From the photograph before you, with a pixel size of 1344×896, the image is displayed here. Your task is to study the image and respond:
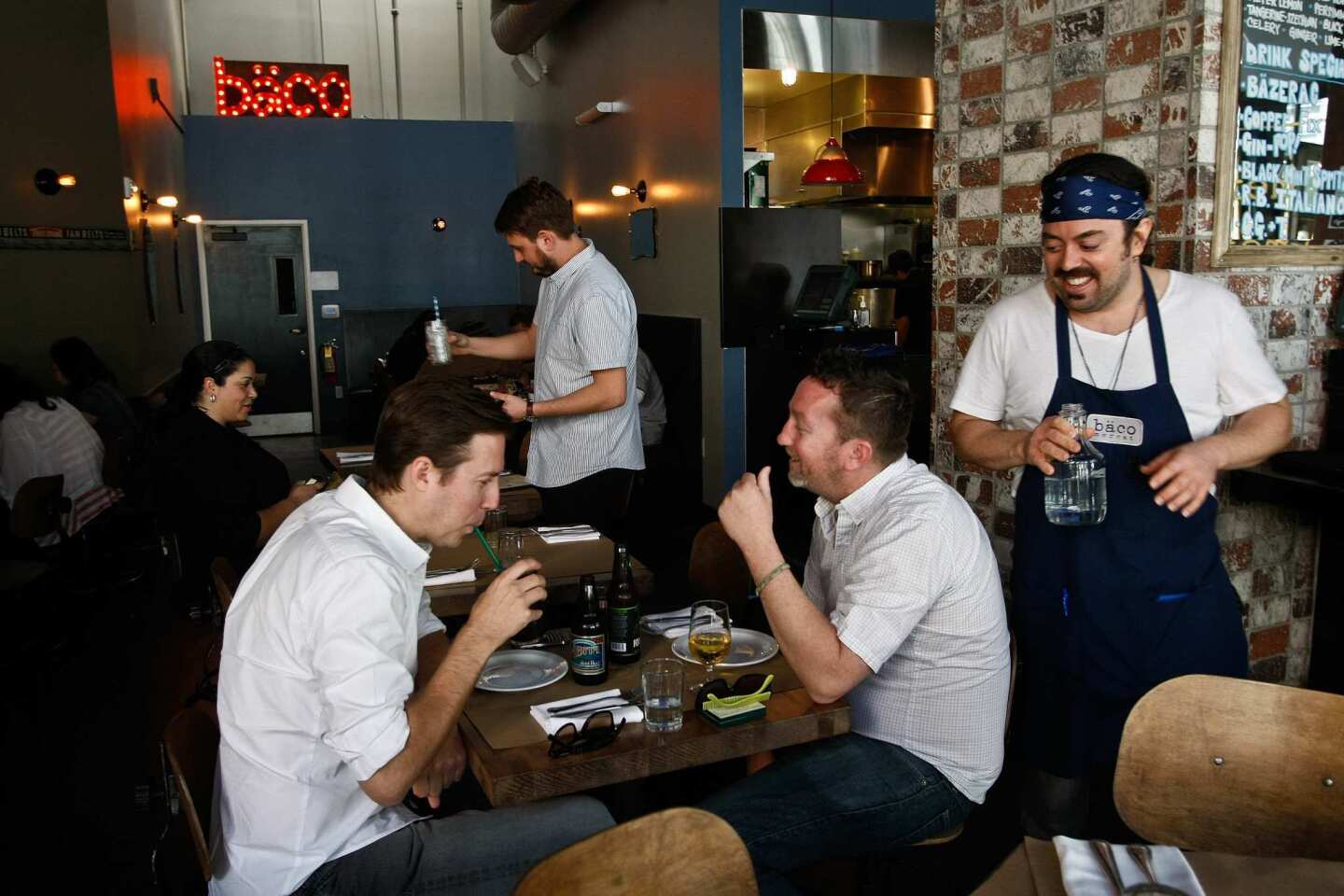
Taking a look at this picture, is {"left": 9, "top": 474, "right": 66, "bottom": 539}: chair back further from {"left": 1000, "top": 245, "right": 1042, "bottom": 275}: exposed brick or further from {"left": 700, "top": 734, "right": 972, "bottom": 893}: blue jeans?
{"left": 1000, "top": 245, "right": 1042, "bottom": 275}: exposed brick

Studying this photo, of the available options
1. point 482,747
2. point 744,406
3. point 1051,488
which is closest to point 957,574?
point 1051,488

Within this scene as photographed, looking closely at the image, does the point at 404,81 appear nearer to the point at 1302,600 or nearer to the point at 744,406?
the point at 744,406

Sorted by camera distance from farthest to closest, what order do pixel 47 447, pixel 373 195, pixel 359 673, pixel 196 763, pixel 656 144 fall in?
pixel 373 195 → pixel 656 144 → pixel 47 447 → pixel 196 763 → pixel 359 673

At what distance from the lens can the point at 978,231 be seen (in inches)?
127

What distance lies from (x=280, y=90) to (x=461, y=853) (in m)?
11.8

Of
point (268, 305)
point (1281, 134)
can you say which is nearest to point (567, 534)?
point (1281, 134)

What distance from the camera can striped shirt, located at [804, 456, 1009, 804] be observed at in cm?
208

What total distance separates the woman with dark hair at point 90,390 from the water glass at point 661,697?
532 cm

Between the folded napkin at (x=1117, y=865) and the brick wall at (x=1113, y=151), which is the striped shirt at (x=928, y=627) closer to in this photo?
the folded napkin at (x=1117, y=865)

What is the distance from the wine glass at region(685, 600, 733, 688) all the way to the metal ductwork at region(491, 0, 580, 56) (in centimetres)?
697

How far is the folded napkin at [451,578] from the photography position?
2.96m

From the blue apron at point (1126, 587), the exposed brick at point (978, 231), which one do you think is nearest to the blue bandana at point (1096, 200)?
the blue apron at point (1126, 587)

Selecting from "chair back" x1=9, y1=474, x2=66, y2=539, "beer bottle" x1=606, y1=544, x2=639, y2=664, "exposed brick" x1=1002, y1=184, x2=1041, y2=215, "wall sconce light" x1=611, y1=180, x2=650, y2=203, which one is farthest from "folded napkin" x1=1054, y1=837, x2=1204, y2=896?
"wall sconce light" x1=611, y1=180, x2=650, y2=203

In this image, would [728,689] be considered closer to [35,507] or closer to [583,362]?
[583,362]
